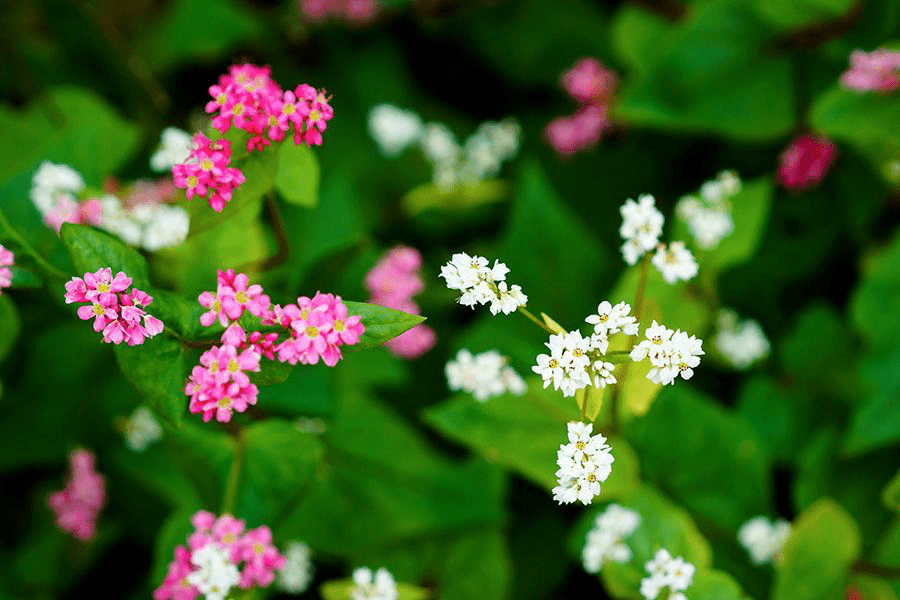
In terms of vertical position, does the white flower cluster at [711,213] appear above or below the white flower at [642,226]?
above

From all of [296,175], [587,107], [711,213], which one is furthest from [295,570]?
[587,107]

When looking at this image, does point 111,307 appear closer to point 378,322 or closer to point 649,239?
point 378,322

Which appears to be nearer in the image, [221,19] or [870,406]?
[870,406]

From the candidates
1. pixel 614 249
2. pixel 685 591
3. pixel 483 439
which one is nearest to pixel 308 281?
pixel 483 439

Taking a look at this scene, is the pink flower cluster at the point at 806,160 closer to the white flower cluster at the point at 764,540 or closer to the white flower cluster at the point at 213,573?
the white flower cluster at the point at 764,540

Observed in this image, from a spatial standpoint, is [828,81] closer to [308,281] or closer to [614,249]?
[614,249]

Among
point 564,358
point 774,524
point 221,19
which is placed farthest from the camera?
point 221,19

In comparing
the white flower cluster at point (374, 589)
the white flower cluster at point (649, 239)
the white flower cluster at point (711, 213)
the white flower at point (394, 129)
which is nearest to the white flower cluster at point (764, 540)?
the white flower cluster at point (711, 213)
